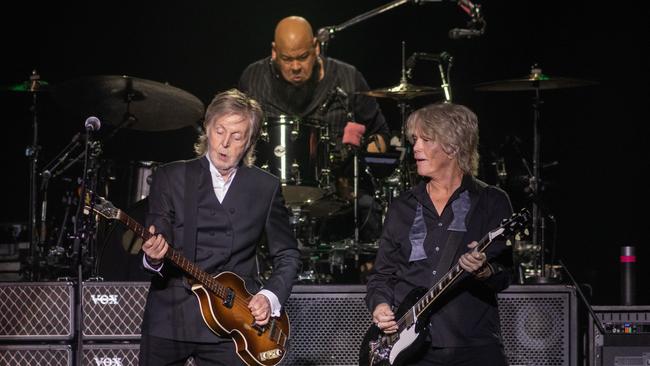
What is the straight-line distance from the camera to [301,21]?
836 cm

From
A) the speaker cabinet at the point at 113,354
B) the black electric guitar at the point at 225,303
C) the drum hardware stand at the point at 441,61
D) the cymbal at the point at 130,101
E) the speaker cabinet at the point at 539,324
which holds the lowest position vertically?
the speaker cabinet at the point at 113,354

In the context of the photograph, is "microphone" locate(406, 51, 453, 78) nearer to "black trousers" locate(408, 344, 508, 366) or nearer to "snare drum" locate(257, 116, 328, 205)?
"snare drum" locate(257, 116, 328, 205)

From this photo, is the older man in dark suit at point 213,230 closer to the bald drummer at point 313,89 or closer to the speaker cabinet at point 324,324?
the speaker cabinet at point 324,324

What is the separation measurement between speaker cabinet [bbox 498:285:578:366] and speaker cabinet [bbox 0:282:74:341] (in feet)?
9.13

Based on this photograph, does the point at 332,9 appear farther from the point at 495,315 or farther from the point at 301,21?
the point at 495,315

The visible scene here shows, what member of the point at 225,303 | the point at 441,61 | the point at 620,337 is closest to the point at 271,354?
the point at 225,303

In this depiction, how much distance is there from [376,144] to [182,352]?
4.58m

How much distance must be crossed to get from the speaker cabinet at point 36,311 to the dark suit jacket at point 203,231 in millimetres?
1624

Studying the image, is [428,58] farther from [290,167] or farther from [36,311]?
[36,311]

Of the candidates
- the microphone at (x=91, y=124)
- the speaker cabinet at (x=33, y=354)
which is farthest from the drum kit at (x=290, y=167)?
the microphone at (x=91, y=124)

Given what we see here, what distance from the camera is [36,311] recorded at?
5.31 meters

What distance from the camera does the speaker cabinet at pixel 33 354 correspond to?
5.28m

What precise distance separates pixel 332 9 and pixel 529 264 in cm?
367

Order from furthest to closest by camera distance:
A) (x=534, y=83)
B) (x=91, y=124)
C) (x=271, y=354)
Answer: (x=534, y=83) → (x=91, y=124) → (x=271, y=354)
